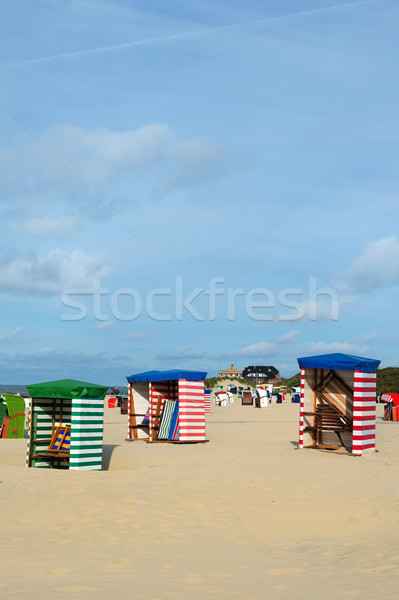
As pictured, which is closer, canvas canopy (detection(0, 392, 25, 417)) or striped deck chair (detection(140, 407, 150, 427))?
striped deck chair (detection(140, 407, 150, 427))

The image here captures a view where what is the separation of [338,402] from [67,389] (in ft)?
25.4

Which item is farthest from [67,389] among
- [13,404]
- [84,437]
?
[13,404]

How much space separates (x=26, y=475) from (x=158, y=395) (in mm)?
9076

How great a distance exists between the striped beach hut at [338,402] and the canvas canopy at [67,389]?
599 cm

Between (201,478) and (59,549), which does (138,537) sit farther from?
(201,478)

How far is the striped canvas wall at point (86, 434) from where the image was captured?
13711 mm

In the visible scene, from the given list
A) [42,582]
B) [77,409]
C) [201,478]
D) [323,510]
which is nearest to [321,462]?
[201,478]

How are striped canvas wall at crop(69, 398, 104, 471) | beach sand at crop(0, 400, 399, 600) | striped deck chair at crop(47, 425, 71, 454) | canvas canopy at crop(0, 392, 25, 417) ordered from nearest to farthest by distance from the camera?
beach sand at crop(0, 400, 399, 600), striped canvas wall at crop(69, 398, 104, 471), striped deck chair at crop(47, 425, 71, 454), canvas canopy at crop(0, 392, 25, 417)

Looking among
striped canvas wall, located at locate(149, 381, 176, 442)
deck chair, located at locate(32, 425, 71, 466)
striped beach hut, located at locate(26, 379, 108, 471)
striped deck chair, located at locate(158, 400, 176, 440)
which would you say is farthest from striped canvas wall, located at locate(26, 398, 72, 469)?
striped canvas wall, located at locate(149, 381, 176, 442)

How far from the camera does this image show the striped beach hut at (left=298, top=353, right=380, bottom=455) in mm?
15898

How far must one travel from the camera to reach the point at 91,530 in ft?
26.8

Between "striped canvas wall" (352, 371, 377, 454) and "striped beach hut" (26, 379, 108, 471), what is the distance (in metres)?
6.60

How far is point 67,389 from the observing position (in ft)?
45.9

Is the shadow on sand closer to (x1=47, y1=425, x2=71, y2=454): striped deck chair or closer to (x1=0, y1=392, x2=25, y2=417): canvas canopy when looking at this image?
(x1=47, y1=425, x2=71, y2=454): striped deck chair
